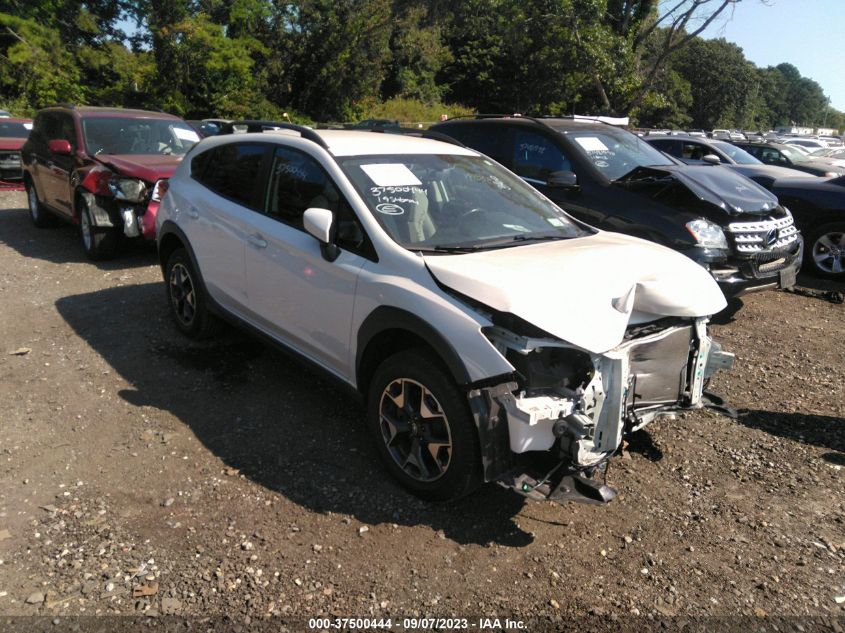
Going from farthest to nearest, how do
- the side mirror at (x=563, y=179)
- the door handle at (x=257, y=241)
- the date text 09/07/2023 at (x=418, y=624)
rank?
the side mirror at (x=563, y=179), the door handle at (x=257, y=241), the date text 09/07/2023 at (x=418, y=624)

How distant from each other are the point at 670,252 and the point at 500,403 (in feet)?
5.36

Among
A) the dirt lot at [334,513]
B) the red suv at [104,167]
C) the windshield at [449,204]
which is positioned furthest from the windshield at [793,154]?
the windshield at [449,204]

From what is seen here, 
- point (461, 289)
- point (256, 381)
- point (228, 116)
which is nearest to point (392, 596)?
point (461, 289)

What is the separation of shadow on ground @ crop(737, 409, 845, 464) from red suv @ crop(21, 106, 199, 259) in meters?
6.27

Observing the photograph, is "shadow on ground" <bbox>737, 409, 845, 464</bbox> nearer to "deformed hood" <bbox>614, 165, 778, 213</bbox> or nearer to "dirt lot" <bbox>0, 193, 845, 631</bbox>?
"dirt lot" <bbox>0, 193, 845, 631</bbox>

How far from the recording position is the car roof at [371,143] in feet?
13.7

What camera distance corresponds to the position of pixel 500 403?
2.96 meters

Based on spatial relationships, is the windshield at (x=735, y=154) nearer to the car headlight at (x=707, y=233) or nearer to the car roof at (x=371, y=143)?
the car headlight at (x=707, y=233)

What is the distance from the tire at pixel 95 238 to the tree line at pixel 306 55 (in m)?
20.3

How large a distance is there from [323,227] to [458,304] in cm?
96

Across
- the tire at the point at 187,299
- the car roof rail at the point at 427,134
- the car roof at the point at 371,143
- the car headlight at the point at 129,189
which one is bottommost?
the tire at the point at 187,299

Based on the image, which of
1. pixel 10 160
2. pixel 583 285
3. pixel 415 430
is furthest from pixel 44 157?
pixel 583 285

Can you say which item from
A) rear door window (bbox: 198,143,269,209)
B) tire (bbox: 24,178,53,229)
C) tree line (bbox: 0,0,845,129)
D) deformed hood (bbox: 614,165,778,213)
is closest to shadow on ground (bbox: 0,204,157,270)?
tire (bbox: 24,178,53,229)

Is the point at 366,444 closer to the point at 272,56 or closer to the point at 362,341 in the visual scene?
the point at 362,341
